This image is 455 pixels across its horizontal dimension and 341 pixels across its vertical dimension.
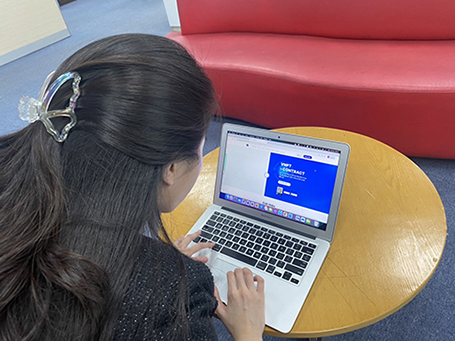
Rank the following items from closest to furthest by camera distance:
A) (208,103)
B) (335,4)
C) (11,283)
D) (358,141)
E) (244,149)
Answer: (11,283), (208,103), (244,149), (358,141), (335,4)

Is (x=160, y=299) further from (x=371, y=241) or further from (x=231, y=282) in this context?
(x=371, y=241)

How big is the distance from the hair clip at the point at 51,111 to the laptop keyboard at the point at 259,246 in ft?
1.58

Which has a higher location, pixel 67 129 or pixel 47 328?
pixel 67 129

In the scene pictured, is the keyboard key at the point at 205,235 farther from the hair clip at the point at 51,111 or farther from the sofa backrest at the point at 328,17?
the sofa backrest at the point at 328,17

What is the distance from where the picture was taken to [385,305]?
68 cm

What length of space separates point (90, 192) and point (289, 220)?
20.3 inches

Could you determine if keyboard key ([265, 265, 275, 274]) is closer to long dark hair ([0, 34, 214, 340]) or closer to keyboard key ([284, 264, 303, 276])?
keyboard key ([284, 264, 303, 276])

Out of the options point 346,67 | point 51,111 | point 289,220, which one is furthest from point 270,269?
point 346,67

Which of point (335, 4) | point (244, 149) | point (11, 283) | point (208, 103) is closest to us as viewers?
point (11, 283)

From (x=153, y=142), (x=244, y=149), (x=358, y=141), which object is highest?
(x=153, y=142)

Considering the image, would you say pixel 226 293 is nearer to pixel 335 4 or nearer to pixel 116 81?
pixel 116 81

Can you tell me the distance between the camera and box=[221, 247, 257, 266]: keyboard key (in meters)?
0.79

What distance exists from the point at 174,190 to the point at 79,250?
0.71 ft

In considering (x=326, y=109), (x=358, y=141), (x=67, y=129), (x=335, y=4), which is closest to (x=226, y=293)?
(x=67, y=129)
